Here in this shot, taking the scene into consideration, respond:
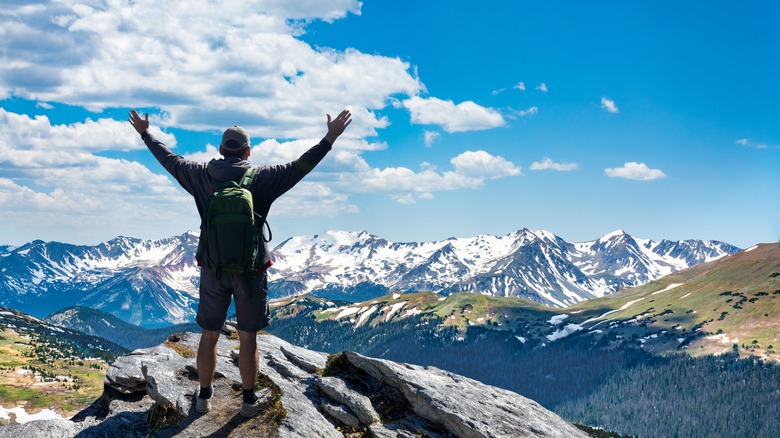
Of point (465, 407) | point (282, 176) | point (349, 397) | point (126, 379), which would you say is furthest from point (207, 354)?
point (465, 407)

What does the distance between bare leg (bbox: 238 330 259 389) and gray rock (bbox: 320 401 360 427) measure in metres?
3.00

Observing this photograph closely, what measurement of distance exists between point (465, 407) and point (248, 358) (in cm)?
688

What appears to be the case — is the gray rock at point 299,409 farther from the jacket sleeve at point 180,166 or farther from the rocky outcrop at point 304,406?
the jacket sleeve at point 180,166

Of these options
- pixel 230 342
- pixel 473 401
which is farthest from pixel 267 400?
pixel 230 342

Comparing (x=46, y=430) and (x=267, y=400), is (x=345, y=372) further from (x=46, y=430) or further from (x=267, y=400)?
(x=46, y=430)

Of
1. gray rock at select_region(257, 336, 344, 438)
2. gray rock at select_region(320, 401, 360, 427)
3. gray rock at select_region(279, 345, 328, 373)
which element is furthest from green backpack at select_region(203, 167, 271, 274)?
gray rock at select_region(279, 345, 328, 373)

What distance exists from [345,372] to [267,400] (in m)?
4.33

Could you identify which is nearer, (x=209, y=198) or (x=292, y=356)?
(x=209, y=198)

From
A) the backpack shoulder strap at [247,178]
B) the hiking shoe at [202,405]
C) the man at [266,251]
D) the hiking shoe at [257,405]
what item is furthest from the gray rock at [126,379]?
the backpack shoulder strap at [247,178]

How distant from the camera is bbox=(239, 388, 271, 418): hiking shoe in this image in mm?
15602

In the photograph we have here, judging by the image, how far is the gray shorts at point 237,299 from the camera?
47.1ft

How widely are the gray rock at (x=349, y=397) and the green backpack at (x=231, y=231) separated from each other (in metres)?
6.05

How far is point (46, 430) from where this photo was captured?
1527 cm

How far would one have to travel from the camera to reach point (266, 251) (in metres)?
14.6
